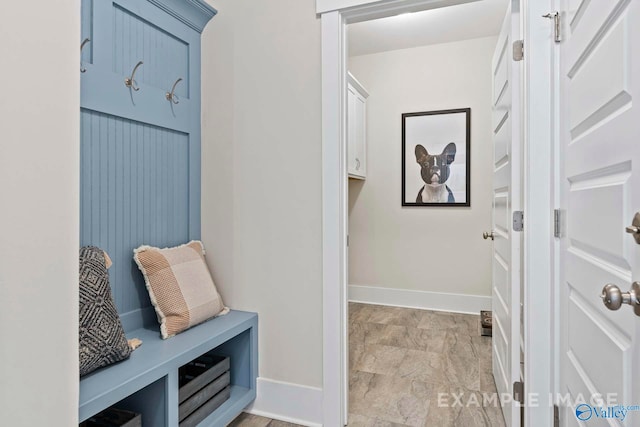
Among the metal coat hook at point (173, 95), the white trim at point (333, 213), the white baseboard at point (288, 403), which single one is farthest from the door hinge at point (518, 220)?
the metal coat hook at point (173, 95)

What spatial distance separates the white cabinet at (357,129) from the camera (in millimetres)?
3596

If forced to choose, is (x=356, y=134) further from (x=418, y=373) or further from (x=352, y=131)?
(x=418, y=373)

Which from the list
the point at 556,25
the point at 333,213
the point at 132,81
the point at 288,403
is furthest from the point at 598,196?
the point at 132,81

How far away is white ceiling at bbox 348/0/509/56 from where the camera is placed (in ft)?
10.2

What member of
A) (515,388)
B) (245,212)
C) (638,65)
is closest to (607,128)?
(638,65)

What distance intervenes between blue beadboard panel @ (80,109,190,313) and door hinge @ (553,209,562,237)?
172 centimetres

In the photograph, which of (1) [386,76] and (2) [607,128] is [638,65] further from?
(1) [386,76]

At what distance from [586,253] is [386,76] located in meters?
3.28

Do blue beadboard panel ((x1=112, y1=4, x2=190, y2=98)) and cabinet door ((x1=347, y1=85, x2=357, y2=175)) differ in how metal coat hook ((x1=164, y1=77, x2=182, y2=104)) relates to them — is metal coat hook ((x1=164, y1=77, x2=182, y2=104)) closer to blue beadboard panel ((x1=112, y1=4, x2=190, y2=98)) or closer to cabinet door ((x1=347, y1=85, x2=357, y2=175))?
blue beadboard panel ((x1=112, y1=4, x2=190, y2=98))

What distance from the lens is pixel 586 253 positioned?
1.10m

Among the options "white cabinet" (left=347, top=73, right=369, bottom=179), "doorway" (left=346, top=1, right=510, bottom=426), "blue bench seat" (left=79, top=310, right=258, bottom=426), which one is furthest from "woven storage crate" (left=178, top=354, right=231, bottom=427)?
"white cabinet" (left=347, top=73, right=369, bottom=179)

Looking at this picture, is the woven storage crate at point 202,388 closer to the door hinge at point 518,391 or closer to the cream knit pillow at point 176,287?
the cream knit pillow at point 176,287

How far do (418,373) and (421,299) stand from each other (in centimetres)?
148

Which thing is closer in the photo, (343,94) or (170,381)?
(170,381)
